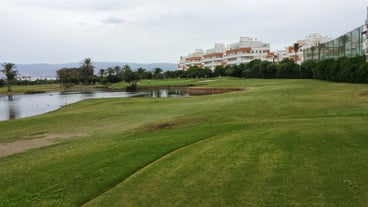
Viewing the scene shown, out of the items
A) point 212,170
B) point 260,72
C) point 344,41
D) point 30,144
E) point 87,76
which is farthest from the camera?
point 87,76

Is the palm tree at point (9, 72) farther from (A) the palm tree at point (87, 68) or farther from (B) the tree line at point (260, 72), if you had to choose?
A: (A) the palm tree at point (87, 68)

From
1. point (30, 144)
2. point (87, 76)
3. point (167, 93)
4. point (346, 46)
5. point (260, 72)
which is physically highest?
point (346, 46)

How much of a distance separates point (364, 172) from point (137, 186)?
5335 mm

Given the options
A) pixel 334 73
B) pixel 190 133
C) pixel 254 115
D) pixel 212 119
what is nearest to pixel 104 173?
pixel 190 133

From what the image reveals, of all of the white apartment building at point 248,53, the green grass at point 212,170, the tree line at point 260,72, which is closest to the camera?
the green grass at point 212,170

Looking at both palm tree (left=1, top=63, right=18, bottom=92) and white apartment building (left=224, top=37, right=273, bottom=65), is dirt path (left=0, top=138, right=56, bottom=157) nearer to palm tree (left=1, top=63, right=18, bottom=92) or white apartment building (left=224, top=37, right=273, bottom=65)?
palm tree (left=1, top=63, right=18, bottom=92)

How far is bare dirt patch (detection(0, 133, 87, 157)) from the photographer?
1588cm

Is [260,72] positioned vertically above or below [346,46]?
below

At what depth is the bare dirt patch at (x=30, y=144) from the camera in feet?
52.1

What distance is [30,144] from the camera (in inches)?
680

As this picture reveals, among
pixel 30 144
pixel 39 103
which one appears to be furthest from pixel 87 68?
pixel 30 144

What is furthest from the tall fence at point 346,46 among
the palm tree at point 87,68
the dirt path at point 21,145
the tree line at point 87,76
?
the palm tree at point 87,68

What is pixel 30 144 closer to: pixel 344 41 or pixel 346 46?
pixel 346 46

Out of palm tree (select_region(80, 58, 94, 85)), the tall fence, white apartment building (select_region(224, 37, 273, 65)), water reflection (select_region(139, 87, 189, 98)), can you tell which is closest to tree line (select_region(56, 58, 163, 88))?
palm tree (select_region(80, 58, 94, 85))
